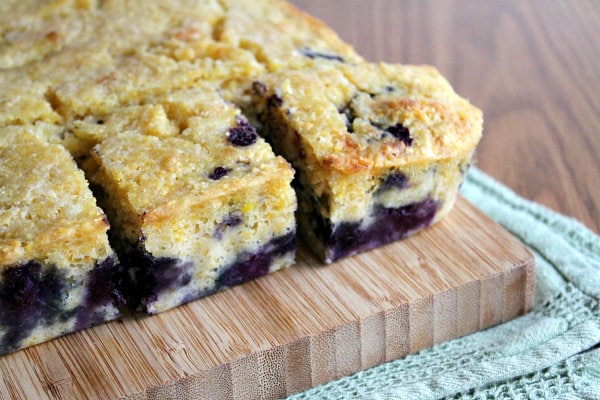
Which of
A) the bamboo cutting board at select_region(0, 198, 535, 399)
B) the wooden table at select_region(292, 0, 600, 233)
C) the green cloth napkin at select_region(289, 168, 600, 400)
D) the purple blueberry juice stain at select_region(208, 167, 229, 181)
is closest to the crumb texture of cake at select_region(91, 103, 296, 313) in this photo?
the purple blueberry juice stain at select_region(208, 167, 229, 181)

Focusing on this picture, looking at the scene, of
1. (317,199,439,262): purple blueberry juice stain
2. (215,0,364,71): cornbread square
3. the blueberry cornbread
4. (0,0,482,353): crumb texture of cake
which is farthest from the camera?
(215,0,364,71): cornbread square

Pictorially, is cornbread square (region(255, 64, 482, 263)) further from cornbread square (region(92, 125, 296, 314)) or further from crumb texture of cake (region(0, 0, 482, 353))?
cornbread square (region(92, 125, 296, 314))

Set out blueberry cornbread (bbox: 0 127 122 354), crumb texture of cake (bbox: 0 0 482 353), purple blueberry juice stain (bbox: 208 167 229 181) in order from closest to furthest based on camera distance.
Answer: blueberry cornbread (bbox: 0 127 122 354) → crumb texture of cake (bbox: 0 0 482 353) → purple blueberry juice stain (bbox: 208 167 229 181)

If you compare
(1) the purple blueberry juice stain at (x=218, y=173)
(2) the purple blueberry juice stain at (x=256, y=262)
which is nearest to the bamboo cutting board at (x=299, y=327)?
(2) the purple blueberry juice stain at (x=256, y=262)

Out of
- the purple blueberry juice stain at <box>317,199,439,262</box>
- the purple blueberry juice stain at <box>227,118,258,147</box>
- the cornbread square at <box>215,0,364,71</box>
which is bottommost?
the purple blueberry juice stain at <box>317,199,439,262</box>

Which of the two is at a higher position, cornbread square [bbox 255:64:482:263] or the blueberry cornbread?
cornbread square [bbox 255:64:482:263]

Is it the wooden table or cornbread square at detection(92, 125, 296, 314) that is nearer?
cornbread square at detection(92, 125, 296, 314)
